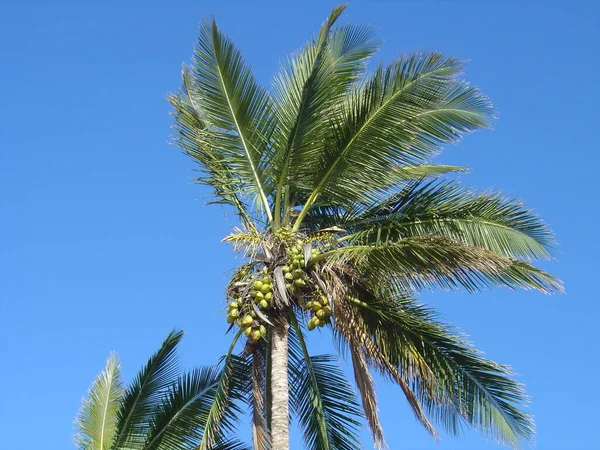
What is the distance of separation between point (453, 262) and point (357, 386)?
227cm

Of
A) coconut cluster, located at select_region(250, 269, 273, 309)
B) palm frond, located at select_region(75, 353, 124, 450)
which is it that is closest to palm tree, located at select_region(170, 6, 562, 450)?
coconut cluster, located at select_region(250, 269, 273, 309)

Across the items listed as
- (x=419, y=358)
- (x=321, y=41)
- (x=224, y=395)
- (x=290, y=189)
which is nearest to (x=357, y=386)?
(x=419, y=358)

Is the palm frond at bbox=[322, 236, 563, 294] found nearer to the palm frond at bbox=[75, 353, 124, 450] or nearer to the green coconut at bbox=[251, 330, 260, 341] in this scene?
the green coconut at bbox=[251, 330, 260, 341]

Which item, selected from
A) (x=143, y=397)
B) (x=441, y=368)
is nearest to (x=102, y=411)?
(x=143, y=397)

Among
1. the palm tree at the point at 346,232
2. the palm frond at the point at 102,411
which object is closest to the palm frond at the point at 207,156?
the palm tree at the point at 346,232

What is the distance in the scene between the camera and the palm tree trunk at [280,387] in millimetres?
12430

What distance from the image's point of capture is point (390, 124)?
44.6 ft

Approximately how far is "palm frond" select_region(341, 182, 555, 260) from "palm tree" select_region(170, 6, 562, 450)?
16mm

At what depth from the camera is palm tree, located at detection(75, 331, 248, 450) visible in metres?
14.4

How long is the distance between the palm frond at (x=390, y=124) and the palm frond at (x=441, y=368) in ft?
5.64

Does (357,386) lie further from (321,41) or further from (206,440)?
(321,41)

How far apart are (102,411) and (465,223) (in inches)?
283

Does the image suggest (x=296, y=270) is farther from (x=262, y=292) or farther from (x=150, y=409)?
(x=150, y=409)

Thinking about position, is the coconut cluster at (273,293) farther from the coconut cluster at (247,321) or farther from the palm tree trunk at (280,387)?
the palm tree trunk at (280,387)
